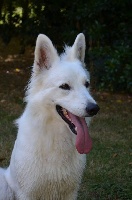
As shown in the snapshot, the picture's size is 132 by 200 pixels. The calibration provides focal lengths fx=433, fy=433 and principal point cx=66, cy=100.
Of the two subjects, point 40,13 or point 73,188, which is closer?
point 73,188

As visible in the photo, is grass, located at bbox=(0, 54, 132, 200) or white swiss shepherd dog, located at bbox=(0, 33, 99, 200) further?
grass, located at bbox=(0, 54, 132, 200)

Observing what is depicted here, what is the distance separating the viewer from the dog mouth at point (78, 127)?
3668mm

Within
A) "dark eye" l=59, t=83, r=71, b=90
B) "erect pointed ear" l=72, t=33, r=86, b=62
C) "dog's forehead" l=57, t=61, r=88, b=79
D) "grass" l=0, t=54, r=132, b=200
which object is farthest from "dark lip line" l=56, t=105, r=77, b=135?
"grass" l=0, t=54, r=132, b=200

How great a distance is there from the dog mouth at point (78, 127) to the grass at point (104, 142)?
1171mm

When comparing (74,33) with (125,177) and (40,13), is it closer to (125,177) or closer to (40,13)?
(40,13)

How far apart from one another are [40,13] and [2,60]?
87.3 inches

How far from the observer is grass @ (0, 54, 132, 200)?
4887 mm

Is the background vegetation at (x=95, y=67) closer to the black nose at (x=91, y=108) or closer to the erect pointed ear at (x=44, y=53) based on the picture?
the black nose at (x=91, y=108)

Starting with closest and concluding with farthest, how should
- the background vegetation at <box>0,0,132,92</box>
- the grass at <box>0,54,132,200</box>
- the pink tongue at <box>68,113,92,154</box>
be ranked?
the pink tongue at <box>68,113,92,154</box>, the grass at <box>0,54,132,200</box>, the background vegetation at <box>0,0,132,92</box>

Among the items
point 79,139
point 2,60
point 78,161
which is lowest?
point 2,60

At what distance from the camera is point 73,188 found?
402 cm

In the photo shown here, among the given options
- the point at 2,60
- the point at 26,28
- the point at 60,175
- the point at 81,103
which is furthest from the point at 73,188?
the point at 2,60

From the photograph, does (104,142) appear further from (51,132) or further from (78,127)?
(78,127)

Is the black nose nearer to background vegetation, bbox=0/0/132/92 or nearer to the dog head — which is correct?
the dog head
